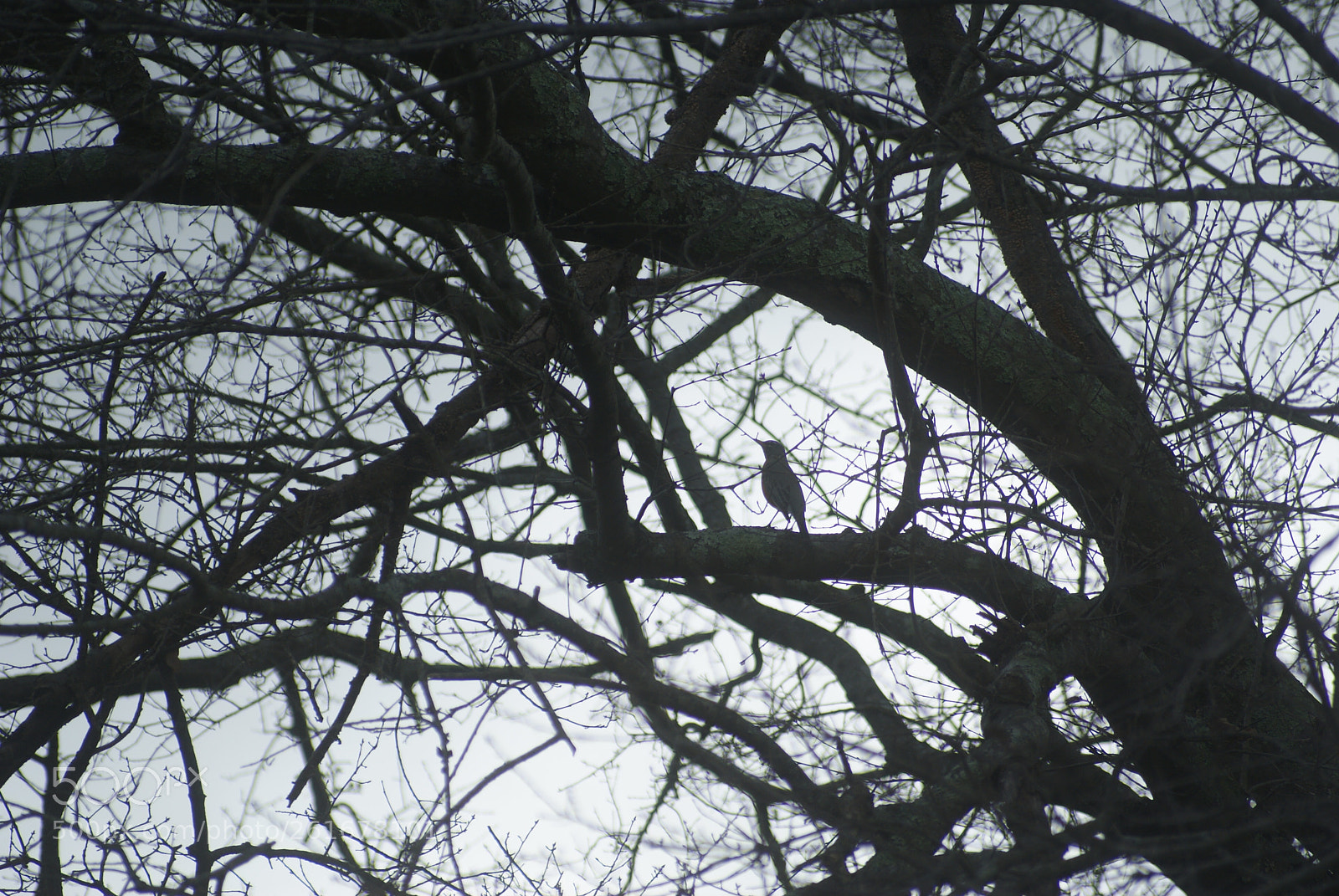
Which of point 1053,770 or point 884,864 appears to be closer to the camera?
point 884,864

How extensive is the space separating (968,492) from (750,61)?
1.94 meters

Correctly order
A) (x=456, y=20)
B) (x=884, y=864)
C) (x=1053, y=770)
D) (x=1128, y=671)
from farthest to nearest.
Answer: (x=1128, y=671), (x=1053, y=770), (x=884, y=864), (x=456, y=20)

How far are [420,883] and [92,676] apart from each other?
1.22 meters

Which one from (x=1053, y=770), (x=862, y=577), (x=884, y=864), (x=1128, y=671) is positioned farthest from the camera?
(x=862, y=577)

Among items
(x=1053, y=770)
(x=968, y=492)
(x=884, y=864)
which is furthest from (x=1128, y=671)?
(x=884, y=864)

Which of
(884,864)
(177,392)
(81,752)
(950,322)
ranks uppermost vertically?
(177,392)

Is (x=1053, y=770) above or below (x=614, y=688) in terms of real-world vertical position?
below

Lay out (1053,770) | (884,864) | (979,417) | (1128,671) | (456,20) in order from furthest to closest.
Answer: (1128,671)
(979,417)
(1053,770)
(884,864)
(456,20)

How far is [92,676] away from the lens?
2867mm

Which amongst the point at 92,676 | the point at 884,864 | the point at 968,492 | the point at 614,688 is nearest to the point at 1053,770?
the point at 884,864

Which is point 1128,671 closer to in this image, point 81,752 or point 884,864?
point 884,864

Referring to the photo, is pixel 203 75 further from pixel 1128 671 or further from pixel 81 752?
pixel 1128 671

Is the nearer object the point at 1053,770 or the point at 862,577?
the point at 1053,770

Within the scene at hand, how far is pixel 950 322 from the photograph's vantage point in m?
3.74
